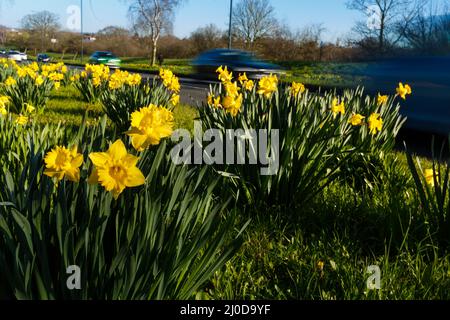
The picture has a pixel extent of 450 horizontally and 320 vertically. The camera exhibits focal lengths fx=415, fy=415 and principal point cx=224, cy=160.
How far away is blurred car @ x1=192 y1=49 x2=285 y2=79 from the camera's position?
550 inches

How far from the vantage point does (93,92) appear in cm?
722

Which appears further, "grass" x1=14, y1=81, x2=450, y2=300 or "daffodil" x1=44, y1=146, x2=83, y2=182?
"grass" x1=14, y1=81, x2=450, y2=300

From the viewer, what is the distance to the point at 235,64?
1435 centimetres

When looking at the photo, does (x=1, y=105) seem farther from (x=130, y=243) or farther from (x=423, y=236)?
(x=423, y=236)

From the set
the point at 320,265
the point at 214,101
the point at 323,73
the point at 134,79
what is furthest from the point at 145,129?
the point at 323,73

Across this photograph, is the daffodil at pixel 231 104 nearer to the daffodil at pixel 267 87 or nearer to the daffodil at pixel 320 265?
the daffodil at pixel 267 87

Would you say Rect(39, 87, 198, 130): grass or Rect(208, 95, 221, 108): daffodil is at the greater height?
Rect(208, 95, 221, 108): daffodil

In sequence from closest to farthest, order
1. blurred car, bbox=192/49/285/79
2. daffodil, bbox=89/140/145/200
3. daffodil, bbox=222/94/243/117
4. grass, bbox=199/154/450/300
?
daffodil, bbox=89/140/145/200, grass, bbox=199/154/450/300, daffodil, bbox=222/94/243/117, blurred car, bbox=192/49/285/79

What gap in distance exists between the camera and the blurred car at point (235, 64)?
14.0 metres

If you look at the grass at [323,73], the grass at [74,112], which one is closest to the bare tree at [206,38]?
the grass at [323,73]

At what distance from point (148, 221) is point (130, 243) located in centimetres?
9

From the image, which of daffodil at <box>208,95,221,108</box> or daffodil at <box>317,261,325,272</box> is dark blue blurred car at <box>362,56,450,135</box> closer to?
daffodil at <box>208,95,221,108</box>

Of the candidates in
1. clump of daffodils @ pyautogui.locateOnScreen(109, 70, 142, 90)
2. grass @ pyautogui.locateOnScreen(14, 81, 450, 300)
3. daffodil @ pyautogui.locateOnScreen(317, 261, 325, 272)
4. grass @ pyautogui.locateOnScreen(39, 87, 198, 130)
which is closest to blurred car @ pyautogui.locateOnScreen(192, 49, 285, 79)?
grass @ pyautogui.locateOnScreen(39, 87, 198, 130)

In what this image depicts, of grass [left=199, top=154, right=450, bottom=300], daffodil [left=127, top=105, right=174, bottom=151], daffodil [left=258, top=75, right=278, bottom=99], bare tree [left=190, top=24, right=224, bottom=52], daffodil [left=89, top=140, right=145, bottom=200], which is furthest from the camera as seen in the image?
bare tree [left=190, top=24, right=224, bottom=52]
